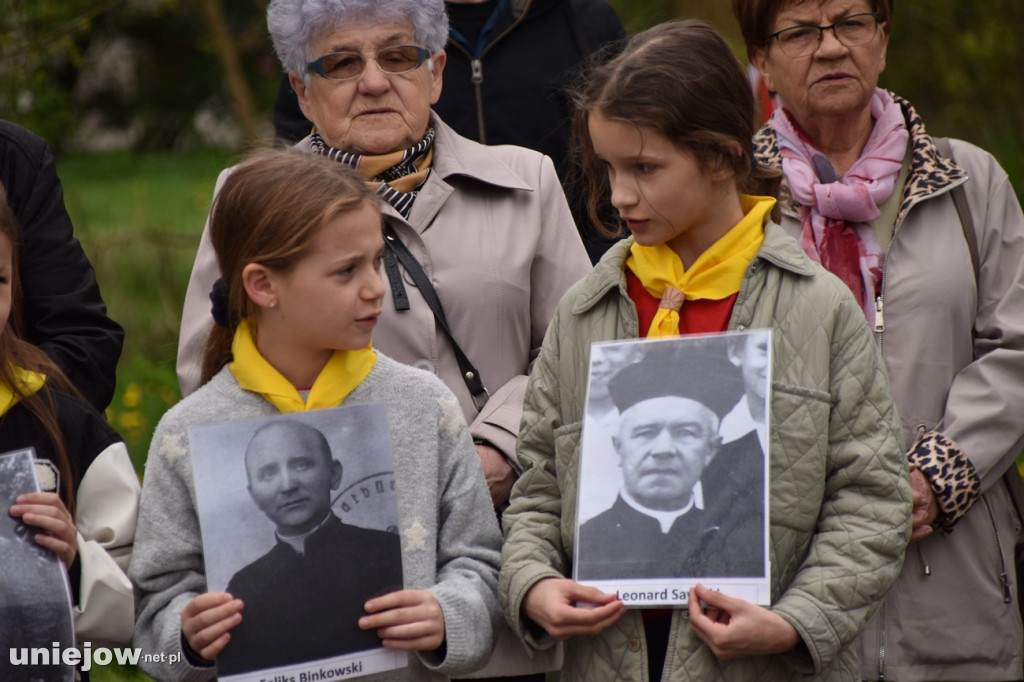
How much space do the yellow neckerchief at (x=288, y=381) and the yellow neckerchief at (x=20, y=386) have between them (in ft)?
1.35

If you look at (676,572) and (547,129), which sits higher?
(547,129)

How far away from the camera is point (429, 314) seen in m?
3.38

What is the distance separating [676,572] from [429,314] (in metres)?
0.98

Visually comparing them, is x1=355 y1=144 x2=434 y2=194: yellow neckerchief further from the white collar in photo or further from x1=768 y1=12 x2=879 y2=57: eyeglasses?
the white collar in photo

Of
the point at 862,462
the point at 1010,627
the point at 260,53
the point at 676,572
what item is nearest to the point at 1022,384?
the point at 1010,627

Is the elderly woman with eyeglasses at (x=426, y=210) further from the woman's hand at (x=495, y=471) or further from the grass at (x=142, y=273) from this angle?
the grass at (x=142, y=273)

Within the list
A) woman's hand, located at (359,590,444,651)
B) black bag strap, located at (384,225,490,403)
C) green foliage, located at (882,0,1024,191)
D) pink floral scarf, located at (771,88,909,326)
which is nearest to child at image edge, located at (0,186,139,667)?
woman's hand, located at (359,590,444,651)

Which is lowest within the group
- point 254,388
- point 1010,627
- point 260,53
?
point 1010,627

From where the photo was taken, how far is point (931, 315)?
3.45m

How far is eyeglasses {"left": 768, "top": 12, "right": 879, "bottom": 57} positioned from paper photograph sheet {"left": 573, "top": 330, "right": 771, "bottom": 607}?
3.74ft

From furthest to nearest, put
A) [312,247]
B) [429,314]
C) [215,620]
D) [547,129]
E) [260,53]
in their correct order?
[260,53] → [547,129] → [429,314] → [312,247] → [215,620]

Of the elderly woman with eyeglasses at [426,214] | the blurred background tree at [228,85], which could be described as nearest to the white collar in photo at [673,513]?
the elderly woman with eyeglasses at [426,214]

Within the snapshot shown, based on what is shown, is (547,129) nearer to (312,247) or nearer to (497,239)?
(497,239)

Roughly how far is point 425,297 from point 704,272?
77 centimetres
